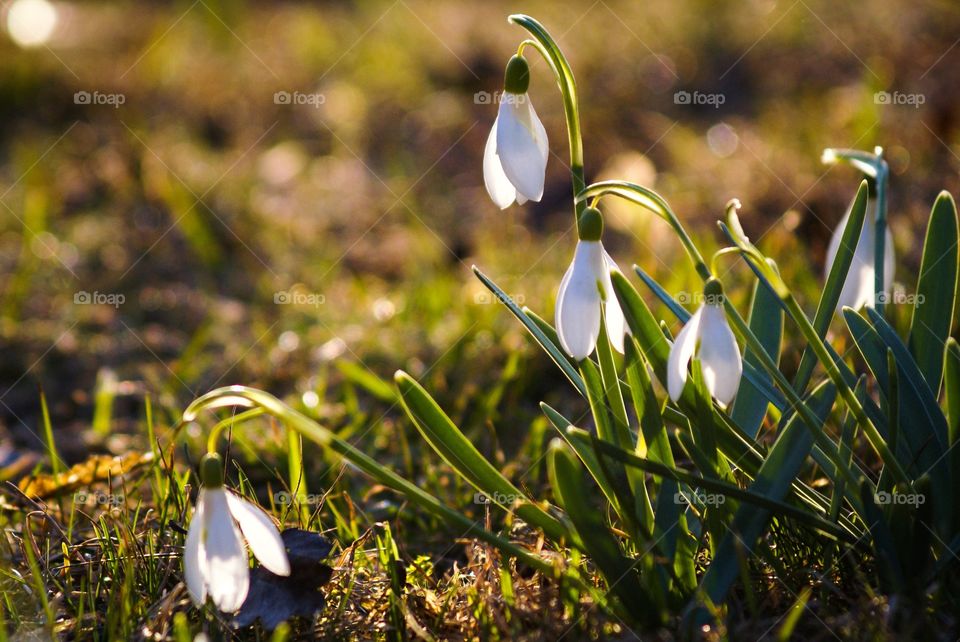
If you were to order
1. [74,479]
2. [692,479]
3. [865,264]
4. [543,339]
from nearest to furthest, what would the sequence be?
[692,479], [543,339], [865,264], [74,479]

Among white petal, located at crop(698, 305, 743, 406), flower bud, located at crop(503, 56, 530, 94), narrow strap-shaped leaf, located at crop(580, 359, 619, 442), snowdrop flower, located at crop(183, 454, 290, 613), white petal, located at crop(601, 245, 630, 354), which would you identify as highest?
flower bud, located at crop(503, 56, 530, 94)

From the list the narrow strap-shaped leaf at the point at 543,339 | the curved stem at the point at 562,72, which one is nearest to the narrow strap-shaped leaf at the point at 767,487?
the narrow strap-shaped leaf at the point at 543,339

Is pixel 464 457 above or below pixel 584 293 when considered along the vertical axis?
below

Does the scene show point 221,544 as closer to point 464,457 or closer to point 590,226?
point 464,457

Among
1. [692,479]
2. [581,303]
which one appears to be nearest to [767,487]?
[692,479]

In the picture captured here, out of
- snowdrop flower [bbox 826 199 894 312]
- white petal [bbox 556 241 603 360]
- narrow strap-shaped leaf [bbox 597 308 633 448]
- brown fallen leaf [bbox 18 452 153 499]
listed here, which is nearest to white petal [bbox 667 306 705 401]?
white petal [bbox 556 241 603 360]

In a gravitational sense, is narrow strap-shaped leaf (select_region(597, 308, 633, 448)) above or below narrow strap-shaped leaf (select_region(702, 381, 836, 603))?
above

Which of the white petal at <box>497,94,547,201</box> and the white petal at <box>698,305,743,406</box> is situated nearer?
the white petal at <box>698,305,743,406</box>

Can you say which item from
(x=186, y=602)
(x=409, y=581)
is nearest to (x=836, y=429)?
(x=409, y=581)

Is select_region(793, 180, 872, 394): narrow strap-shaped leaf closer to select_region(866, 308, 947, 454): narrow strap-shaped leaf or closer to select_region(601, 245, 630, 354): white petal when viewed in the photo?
select_region(866, 308, 947, 454): narrow strap-shaped leaf
